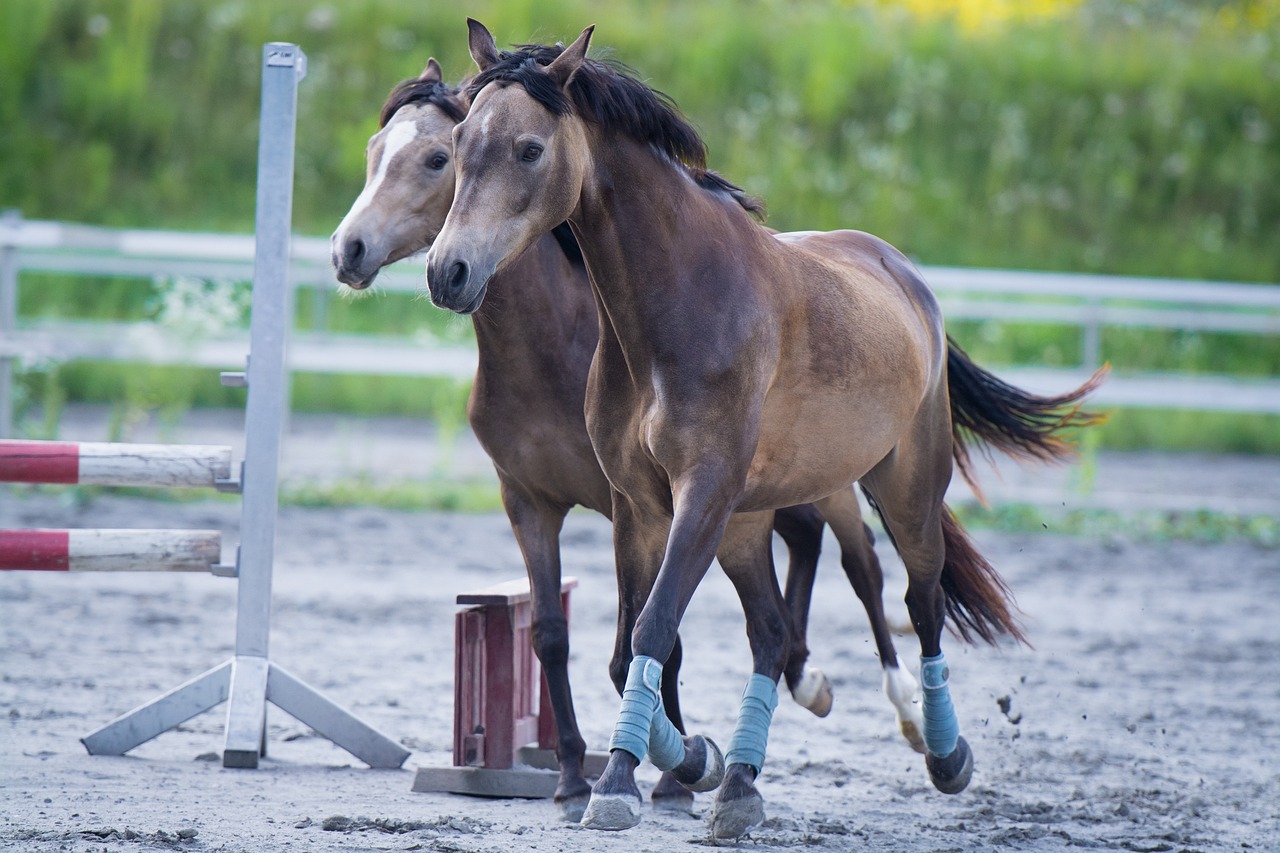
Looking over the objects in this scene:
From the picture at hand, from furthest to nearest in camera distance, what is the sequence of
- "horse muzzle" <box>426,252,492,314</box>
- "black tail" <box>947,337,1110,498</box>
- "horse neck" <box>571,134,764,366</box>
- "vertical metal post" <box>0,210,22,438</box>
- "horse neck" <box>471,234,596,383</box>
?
"vertical metal post" <box>0,210,22,438</box>, "black tail" <box>947,337,1110,498</box>, "horse neck" <box>471,234,596,383</box>, "horse neck" <box>571,134,764,366</box>, "horse muzzle" <box>426,252,492,314</box>

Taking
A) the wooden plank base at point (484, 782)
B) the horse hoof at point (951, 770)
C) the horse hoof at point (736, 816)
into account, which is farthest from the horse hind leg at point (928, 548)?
the wooden plank base at point (484, 782)

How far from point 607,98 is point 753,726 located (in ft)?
5.22

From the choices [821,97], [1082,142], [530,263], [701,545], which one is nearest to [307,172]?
[821,97]

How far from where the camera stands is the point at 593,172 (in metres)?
3.01

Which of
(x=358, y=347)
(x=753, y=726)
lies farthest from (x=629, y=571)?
(x=358, y=347)

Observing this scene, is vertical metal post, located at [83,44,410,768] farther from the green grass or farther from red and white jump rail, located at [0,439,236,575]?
the green grass

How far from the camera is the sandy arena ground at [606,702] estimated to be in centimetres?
332

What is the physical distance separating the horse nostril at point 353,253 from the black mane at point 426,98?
0.49m

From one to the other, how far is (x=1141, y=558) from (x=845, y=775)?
15.3 feet

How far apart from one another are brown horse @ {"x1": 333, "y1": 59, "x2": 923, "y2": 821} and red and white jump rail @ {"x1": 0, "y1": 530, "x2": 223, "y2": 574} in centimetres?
94

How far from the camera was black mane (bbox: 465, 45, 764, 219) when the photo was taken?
2.89 meters

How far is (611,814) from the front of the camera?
9.15ft

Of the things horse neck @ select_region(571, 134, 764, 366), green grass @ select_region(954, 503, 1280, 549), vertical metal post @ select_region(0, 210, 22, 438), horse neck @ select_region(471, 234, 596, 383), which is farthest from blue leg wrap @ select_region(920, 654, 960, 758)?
vertical metal post @ select_region(0, 210, 22, 438)

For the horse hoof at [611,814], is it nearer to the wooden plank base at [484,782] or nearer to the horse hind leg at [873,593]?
the wooden plank base at [484,782]
